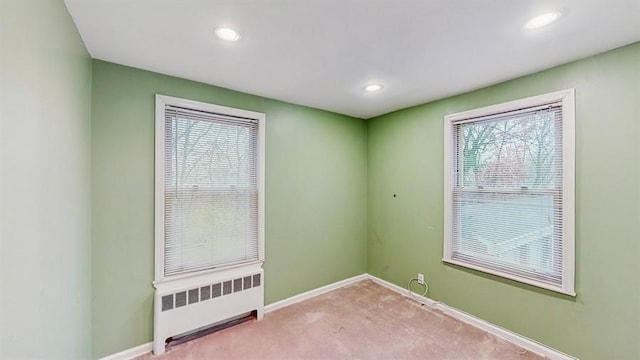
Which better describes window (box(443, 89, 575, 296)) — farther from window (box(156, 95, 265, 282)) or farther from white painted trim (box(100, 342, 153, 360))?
→ white painted trim (box(100, 342, 153, 360))

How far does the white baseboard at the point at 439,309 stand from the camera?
6.95 feet

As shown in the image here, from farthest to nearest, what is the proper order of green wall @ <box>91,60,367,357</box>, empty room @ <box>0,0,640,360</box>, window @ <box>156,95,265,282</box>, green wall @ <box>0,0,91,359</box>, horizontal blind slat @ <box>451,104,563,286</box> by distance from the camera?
window @ <box>156,95,265,282</box> < horizontal blind slat @ <box>451,104,563,286</box> < green wall @ <box>91,60,367,357</box> < empty room @ <box>0,0,640,360</box> < green wall @ <box>0,0,91,359</box>

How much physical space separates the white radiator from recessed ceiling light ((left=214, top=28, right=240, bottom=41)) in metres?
1.99

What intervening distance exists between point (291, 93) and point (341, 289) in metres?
2.49

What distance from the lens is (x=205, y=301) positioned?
2.39 m

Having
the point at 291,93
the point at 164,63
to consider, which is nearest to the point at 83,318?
the point at 164,63

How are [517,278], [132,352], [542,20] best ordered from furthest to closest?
1. [517,278]
2. [132,352]
3. [542,20]

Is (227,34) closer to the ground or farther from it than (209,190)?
farther from it

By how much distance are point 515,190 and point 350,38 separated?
1.97 m

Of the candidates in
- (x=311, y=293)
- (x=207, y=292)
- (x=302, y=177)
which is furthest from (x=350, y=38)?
(x=311, y=293)

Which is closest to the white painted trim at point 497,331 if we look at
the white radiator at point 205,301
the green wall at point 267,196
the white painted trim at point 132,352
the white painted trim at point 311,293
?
the white painted trim at point 311,293

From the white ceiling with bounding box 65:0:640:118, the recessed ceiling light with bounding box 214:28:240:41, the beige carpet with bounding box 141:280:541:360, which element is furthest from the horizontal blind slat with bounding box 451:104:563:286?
the recessed ceiling light with bounding box 214:28:240:41

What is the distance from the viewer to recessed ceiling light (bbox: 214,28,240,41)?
163cm

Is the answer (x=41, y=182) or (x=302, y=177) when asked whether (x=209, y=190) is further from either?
(x=41, y=182)
